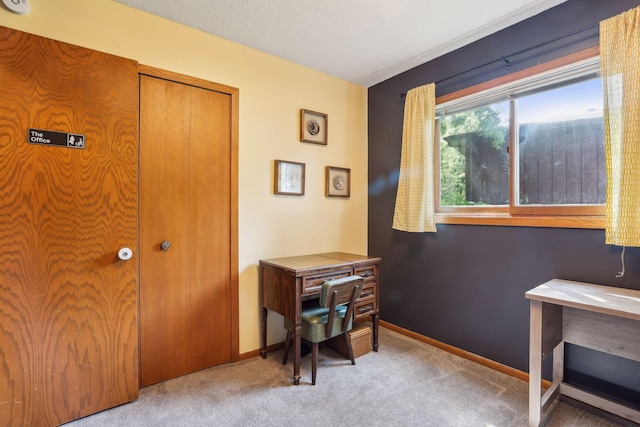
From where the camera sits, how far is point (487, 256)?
233 centimetres

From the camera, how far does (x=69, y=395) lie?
1.70 meters

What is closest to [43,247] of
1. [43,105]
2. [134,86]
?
[43,105]

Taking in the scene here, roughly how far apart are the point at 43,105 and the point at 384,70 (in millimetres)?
2597

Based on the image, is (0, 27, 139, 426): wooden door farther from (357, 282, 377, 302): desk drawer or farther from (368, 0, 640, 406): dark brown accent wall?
(368, 0, 640, 406): dark brown accent wall

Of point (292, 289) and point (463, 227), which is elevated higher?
point (463, 227)

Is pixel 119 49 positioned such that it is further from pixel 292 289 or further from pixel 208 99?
pixel 292 289

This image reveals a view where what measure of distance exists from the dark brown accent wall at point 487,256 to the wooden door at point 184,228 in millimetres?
1567

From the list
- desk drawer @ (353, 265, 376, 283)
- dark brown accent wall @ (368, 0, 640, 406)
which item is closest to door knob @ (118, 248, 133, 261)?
desk drawer @ (353, 265, 376, 283)

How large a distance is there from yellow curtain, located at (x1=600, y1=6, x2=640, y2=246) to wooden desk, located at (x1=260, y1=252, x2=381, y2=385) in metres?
1.53

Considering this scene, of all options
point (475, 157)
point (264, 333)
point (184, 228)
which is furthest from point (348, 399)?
point (475, 157)

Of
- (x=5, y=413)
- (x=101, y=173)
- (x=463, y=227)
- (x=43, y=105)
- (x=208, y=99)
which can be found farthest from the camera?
(x=463, y=227)

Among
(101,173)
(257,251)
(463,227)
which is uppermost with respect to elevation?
(101,173)

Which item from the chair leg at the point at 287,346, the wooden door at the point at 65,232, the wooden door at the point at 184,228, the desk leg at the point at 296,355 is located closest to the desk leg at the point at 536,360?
the desk leg at the point at 296,355

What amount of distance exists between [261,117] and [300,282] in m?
1.41
